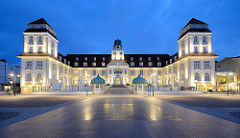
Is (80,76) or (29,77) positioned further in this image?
(29,77)

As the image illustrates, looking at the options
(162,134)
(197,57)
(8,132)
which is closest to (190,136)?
(162,134)

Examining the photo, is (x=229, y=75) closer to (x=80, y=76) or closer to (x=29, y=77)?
(x=80, y=76)

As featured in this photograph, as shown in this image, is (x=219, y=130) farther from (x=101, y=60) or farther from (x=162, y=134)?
(x=101, y=60)

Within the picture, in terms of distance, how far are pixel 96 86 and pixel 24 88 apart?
20582mm

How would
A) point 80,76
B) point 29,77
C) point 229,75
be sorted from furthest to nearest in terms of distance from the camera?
point 229,75
point 29,77
point 80,76

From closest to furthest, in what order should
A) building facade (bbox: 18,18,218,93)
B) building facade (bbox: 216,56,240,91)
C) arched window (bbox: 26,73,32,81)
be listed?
building facade (bbox: 18,18,218,93) < arched window (bbox: 26,73,32,81) < building facade (bbox: 216,56,240,91)

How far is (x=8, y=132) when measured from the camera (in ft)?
23.9

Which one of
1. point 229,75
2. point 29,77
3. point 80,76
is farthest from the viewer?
point 229,75

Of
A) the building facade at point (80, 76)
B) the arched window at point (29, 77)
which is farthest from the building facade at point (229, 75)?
the arched window at point (29, 77)

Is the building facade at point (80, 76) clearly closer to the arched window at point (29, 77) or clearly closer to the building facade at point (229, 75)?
the arched window at point (29, 77)

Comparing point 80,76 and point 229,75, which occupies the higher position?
point 80,76

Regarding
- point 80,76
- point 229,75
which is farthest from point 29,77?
point 229,75

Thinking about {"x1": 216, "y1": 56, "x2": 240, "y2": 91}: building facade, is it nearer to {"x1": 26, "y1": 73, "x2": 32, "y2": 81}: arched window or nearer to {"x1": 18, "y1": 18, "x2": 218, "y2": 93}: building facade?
{"x1": 18, "y1": 18, "x2": 218, "y2": 93}: building facade

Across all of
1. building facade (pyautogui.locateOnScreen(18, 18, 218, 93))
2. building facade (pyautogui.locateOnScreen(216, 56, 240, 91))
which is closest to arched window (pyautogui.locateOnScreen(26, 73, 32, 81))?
building facade (pyautogui.locateOnScreen(18, 18, 218, 93))
